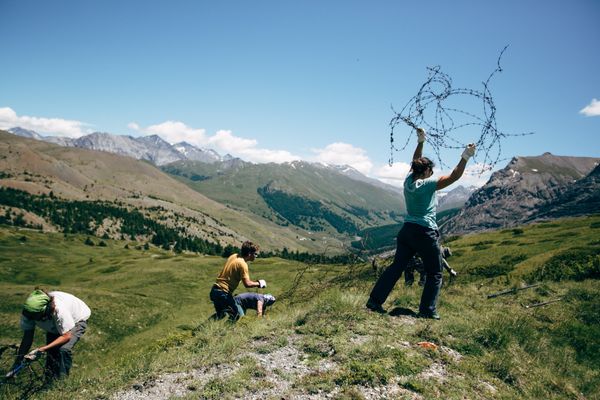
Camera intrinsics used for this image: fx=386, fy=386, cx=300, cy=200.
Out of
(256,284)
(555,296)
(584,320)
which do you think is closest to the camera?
(584,320)

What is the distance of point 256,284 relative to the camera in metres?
12.1

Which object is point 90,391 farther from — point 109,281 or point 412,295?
point 109,281

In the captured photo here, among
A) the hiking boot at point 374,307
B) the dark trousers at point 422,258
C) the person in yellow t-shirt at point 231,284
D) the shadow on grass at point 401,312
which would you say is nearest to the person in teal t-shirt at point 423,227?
the dark trousers at point 422,258

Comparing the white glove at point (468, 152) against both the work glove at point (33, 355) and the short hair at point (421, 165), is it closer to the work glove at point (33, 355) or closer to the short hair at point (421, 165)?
the short hair at point (421, 165)

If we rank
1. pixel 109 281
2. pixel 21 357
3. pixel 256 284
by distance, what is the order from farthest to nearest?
pixel 109 281 < pixel 256 284 < pixel 21 357

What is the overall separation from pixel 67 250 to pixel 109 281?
75.7m

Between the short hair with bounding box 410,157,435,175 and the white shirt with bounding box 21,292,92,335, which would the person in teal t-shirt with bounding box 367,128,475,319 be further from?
the white shirt with bounding box 21,292,92,335

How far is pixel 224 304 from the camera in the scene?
1243 cm

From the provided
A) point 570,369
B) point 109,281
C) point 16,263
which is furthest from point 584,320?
point 16,263

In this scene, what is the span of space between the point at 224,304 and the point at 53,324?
15.3ft

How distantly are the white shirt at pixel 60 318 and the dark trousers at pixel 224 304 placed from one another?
148 inches

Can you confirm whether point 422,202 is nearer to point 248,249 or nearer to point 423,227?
point 423,227

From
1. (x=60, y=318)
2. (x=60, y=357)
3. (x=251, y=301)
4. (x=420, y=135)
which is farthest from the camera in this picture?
(x=251, y=301)

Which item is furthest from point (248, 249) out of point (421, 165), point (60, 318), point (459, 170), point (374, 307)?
point (459, 170)
